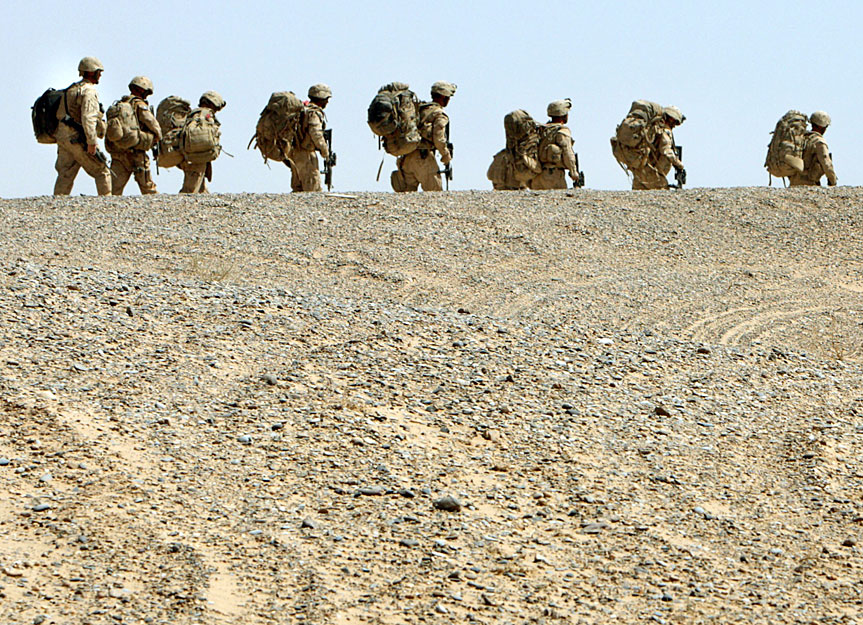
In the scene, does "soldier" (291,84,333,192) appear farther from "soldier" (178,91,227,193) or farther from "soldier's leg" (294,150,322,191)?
"soldier" (178,91,227,193)

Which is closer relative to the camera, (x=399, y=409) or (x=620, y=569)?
(x=620, y=569)

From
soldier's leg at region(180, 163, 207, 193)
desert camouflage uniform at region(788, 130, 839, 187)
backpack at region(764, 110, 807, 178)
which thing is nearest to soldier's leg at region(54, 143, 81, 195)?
soldier's leg at region(180, 163, 207, 193)

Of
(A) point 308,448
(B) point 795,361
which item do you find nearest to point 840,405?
(B) point 795,361

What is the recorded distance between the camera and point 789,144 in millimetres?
24469

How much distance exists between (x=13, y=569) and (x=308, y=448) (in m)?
2.15

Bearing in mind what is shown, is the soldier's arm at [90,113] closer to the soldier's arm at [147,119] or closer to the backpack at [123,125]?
the backpack at [123,125]

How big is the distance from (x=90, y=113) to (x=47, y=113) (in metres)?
0.69

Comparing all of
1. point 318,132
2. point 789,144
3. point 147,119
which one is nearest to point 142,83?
point 147,119

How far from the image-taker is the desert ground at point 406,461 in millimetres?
6820

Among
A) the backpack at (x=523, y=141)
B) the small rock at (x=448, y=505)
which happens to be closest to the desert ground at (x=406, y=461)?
the small rock at (x=448, y=505)

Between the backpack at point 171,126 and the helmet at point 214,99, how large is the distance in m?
0.46

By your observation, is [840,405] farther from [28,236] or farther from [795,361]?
[28,236]

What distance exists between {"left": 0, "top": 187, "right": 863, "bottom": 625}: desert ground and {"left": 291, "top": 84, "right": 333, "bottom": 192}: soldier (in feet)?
24.0

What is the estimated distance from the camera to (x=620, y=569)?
7195 mm
